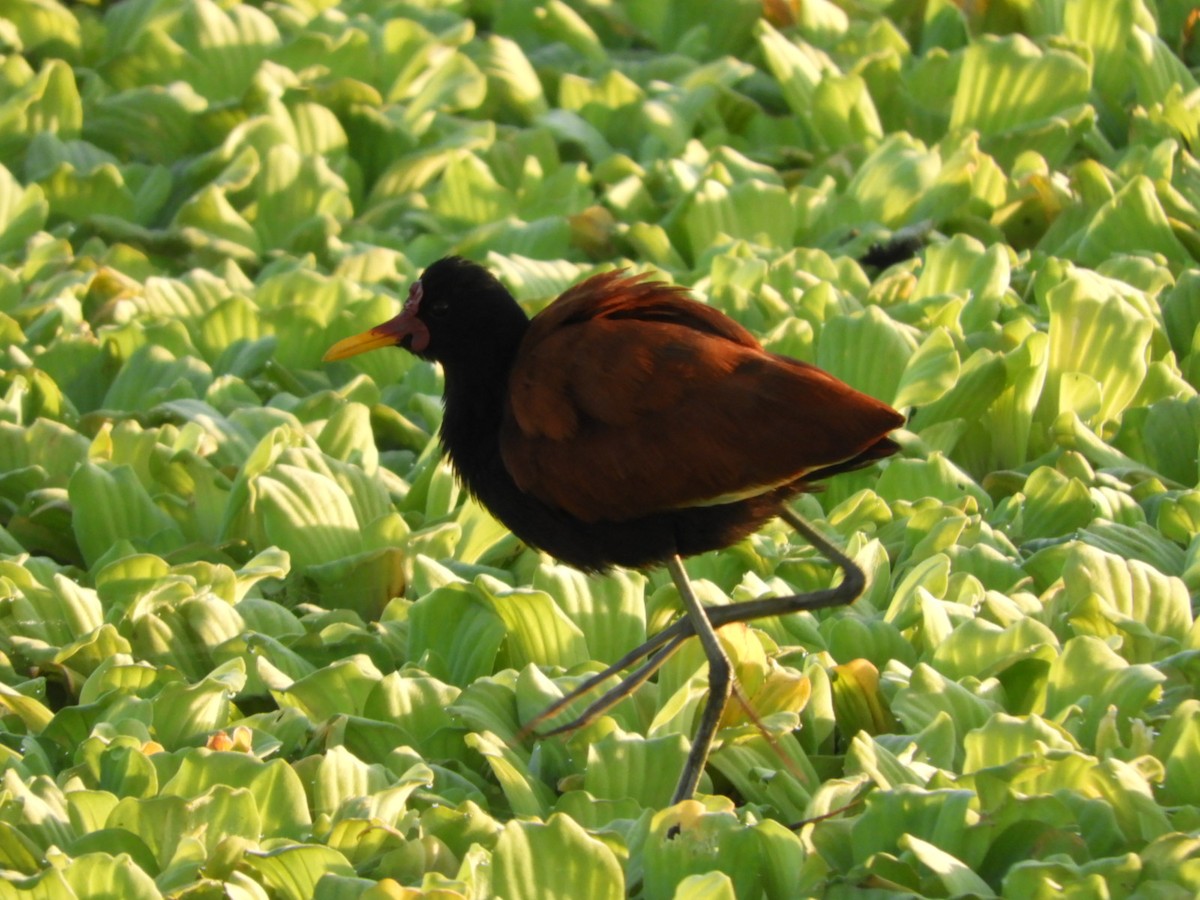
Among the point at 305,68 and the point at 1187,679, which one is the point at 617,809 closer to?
the point at 1187,679

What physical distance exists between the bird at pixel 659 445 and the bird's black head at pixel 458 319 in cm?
11

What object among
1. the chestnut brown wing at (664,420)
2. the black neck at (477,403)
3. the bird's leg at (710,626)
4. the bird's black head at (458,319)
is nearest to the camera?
the chestnut brown wing at (664,420)

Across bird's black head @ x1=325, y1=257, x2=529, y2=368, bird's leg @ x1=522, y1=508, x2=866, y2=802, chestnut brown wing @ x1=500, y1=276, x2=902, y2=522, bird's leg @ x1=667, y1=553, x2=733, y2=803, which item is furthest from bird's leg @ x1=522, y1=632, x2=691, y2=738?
bird's black head @ x1=325, y1=257, x2=529, y2=368

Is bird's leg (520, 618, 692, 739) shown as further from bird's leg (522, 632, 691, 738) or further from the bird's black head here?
the bird's black head

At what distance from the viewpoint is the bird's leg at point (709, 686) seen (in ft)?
8.80

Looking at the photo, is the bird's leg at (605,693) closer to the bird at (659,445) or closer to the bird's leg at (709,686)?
the bird at (659,445)

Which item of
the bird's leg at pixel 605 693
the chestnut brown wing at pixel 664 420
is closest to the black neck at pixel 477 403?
the chestnut brown wing at pixel 664 420

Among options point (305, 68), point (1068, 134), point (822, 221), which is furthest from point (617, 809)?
point (305, 68)

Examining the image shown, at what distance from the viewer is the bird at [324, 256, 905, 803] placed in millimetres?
2654

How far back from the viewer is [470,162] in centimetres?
478

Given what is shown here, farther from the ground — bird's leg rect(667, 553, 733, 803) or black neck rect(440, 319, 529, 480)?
black neck rect(440, 319, 529, 480)

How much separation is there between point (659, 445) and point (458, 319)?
601 mm

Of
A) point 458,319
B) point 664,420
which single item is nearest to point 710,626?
point 664,420

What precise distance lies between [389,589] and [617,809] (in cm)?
93
